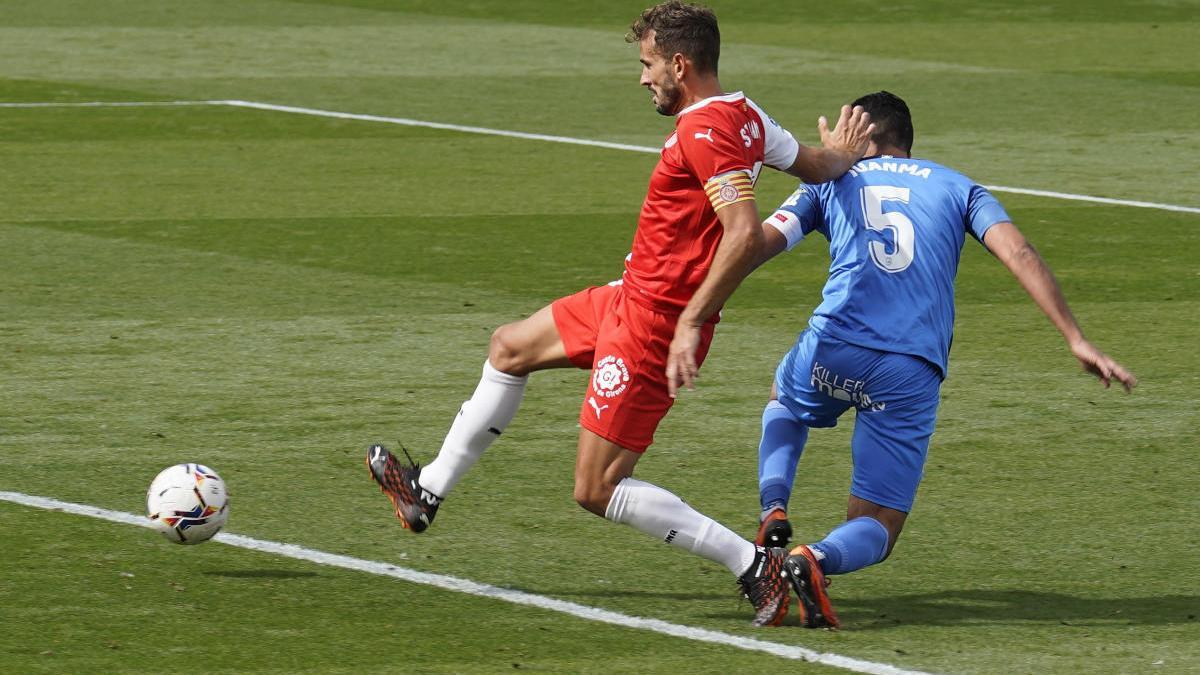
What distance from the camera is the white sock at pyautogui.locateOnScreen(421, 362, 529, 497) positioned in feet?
22.2

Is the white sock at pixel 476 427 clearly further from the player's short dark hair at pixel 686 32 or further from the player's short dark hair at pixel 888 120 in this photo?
the player's short dark hair at pixel 888 120

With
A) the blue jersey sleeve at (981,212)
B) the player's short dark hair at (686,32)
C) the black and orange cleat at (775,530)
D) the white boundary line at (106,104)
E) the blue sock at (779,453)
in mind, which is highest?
the player's short dark hair at (686,32)

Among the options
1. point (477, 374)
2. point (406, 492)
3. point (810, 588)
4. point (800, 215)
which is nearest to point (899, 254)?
point (800, 215)

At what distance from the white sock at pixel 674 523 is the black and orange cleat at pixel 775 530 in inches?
12.4

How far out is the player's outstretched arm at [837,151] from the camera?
20.8ft

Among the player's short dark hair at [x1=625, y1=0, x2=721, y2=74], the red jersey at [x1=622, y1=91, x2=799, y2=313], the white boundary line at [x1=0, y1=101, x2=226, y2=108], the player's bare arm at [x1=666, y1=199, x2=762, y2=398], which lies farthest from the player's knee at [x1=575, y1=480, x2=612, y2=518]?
the white boundary line at [x1=0, y1=101, x2=226, y2=108]

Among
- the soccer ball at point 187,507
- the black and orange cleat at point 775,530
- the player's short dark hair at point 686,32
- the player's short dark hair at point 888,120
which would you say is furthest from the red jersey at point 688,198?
the soccer ball at point 187,507

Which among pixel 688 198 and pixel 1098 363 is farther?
pixel 688 198

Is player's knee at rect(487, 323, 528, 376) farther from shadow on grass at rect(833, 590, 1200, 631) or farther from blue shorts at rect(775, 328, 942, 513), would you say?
shadow on grass at rect(833, 590, 1200, 631)

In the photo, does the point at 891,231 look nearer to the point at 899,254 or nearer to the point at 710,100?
the point at 899,254

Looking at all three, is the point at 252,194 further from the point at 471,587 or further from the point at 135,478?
the point at 471,587

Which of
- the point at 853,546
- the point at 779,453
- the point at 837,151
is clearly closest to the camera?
the point at 853,546

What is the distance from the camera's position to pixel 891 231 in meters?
6.35

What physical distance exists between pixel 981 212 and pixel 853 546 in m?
1.11
